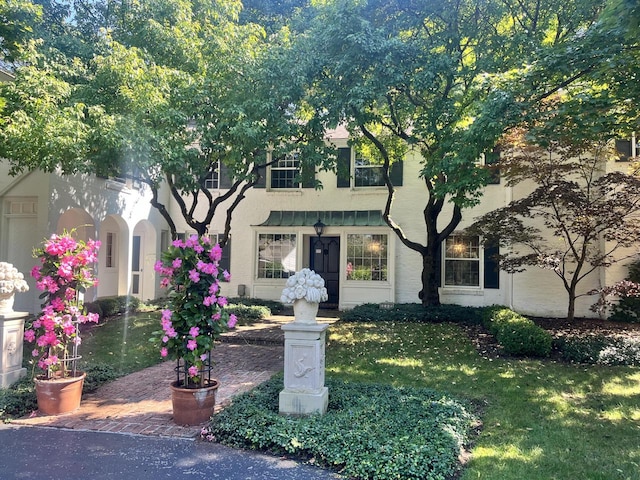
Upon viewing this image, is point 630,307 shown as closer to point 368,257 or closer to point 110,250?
point 368,257

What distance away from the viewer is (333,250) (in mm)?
15219

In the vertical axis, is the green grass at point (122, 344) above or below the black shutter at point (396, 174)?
below

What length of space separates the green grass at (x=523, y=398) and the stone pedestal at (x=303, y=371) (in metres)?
1.69

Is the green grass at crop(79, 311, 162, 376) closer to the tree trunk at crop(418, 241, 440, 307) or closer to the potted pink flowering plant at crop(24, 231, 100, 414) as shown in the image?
the potted pink flowering plant at crop(24, 231, 100, 414)

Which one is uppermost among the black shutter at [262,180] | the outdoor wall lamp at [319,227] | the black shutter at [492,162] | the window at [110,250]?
the black shutter at [262,180]

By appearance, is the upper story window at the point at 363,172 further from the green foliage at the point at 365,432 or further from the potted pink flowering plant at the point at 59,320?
the potted pink flowering plant at the point at 59,320

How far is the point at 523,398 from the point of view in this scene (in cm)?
587

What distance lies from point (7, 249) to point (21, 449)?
8.66m

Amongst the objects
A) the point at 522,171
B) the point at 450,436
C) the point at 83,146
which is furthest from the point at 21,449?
the point at 522,171

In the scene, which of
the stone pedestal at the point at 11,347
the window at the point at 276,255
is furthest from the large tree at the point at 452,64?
the stone pedestal at the point at 11,347

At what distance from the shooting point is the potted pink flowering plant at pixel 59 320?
5086 mm

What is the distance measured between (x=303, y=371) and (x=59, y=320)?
2.87m

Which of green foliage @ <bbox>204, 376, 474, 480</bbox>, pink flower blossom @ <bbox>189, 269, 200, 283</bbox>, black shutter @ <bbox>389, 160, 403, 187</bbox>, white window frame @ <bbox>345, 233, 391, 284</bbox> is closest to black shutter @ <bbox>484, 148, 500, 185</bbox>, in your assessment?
black shutter @ <bbox>389, 160, 403, 187</bbox>

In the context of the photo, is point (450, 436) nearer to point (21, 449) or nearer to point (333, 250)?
Answer: point (21, 449)
